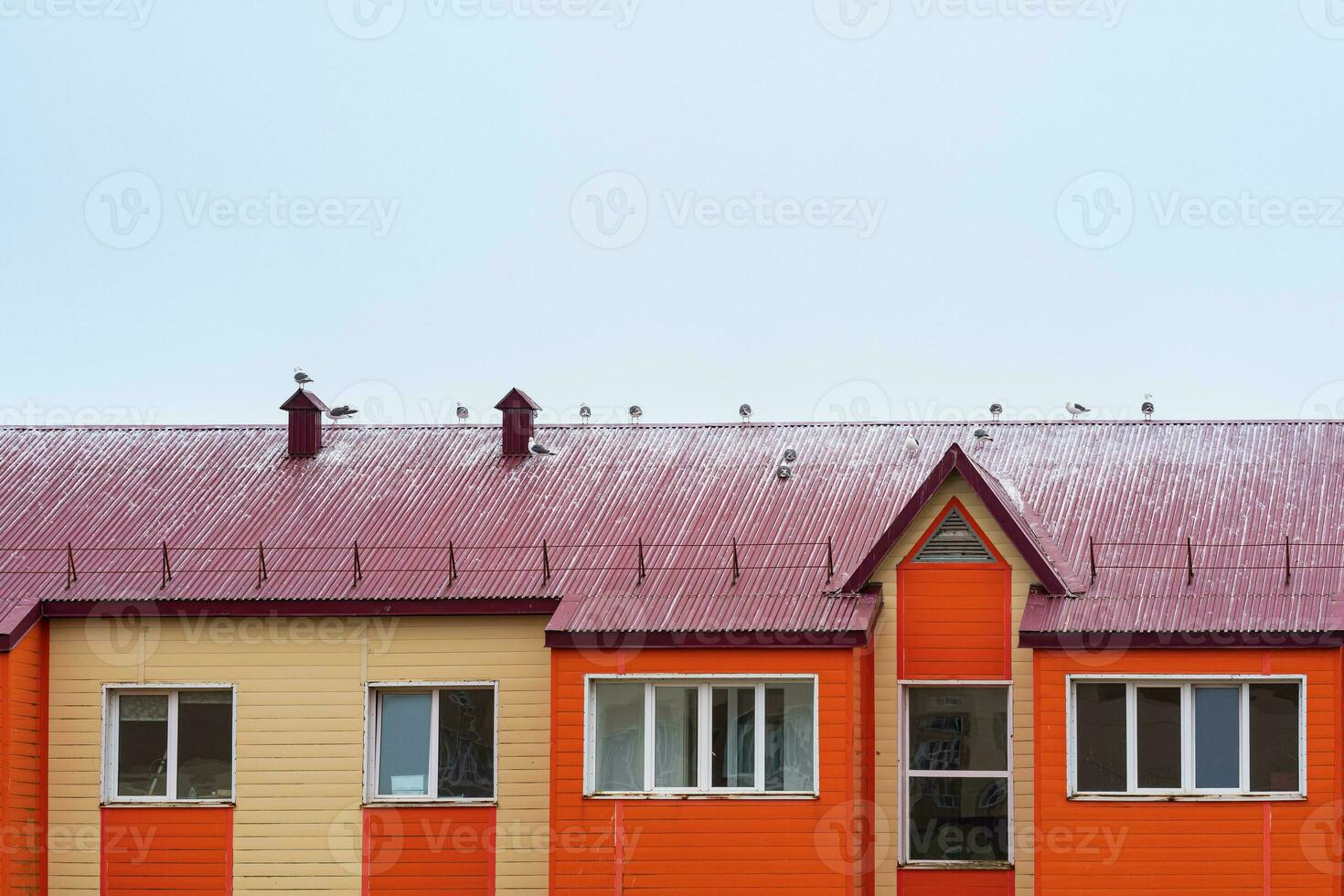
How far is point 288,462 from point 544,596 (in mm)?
6424

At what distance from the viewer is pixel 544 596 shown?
23656 mm

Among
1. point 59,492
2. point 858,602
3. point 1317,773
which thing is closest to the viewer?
point 1317,773

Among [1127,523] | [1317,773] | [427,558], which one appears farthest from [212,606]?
[1317,773]

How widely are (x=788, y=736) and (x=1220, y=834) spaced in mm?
5025

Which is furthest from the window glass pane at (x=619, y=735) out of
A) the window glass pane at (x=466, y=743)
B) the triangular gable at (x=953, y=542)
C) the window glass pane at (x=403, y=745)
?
the triangular gable at (x=953, y=542)

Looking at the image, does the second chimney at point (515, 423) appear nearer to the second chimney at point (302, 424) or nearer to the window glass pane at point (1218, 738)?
the second chimney at point (302, 424)

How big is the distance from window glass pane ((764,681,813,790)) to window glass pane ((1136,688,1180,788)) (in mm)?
3852

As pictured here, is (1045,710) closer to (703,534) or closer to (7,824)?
(703,534)

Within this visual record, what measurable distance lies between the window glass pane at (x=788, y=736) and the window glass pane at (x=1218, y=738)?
4.49m

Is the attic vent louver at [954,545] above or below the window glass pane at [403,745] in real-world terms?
above

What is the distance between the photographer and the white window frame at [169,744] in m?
23.8

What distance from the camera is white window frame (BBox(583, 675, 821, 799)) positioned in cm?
2212

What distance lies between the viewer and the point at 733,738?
22.6 metres

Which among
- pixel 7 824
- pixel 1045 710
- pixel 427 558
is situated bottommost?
pixel 7 824
